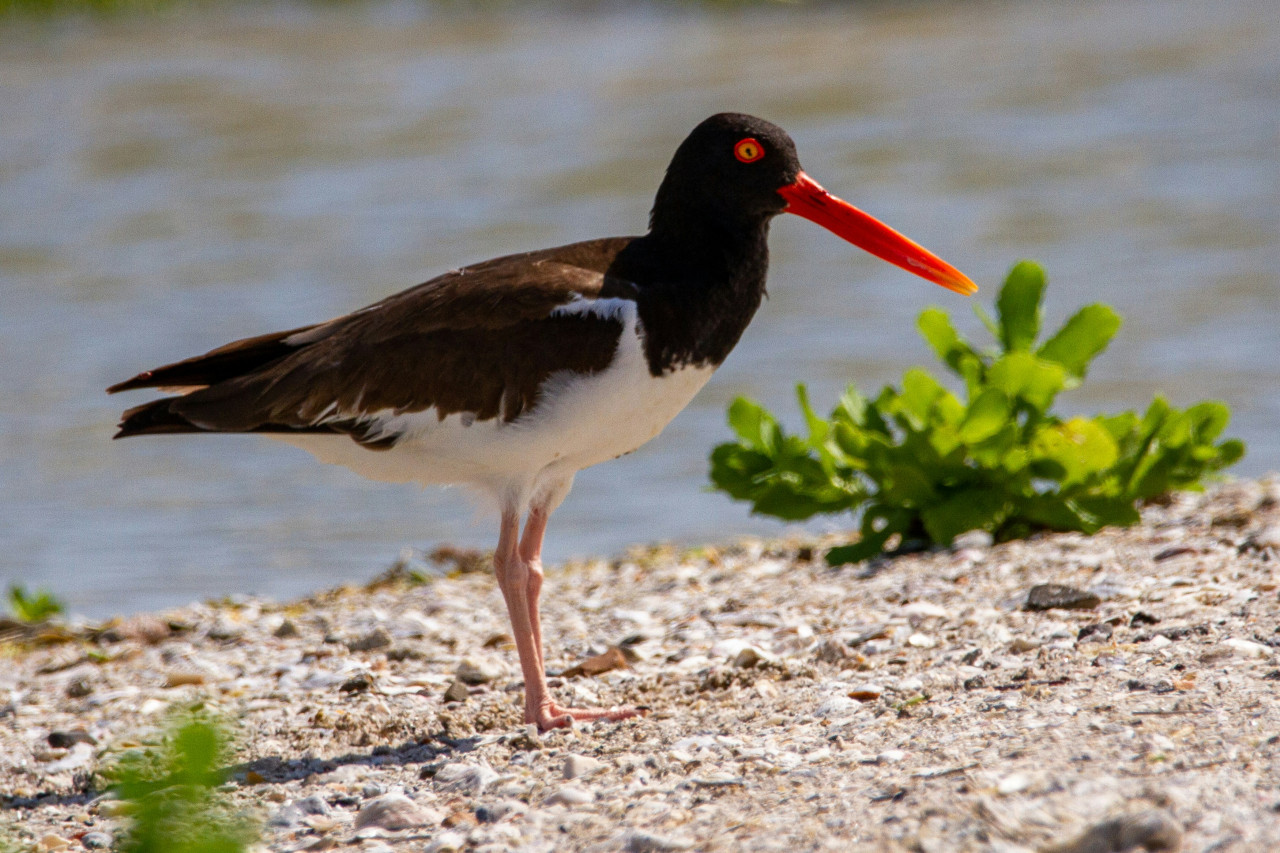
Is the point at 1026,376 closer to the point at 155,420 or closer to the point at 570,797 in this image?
the point at 570,797

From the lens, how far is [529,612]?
4672mm

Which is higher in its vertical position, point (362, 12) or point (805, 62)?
point (362, 12)

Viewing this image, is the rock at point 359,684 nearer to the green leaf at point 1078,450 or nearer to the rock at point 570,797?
the rock at point 570,797

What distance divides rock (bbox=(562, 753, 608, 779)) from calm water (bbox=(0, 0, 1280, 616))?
1111 millimetres

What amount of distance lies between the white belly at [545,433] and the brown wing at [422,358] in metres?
0.04

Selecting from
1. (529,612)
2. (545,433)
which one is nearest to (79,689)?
(529,612)

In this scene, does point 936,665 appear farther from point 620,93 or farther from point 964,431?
point 620,93

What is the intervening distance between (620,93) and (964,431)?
1364 centimetres

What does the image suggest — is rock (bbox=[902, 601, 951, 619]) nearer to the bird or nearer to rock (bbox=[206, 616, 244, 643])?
the bird

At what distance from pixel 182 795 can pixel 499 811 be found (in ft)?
4.66

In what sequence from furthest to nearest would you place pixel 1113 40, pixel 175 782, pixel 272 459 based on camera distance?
pixel 1113 40, pixel 272 459, pixel 175 782

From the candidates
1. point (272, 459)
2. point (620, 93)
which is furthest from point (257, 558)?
point (620, 93)

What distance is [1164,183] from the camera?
13398mm

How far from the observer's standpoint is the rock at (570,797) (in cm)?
339
